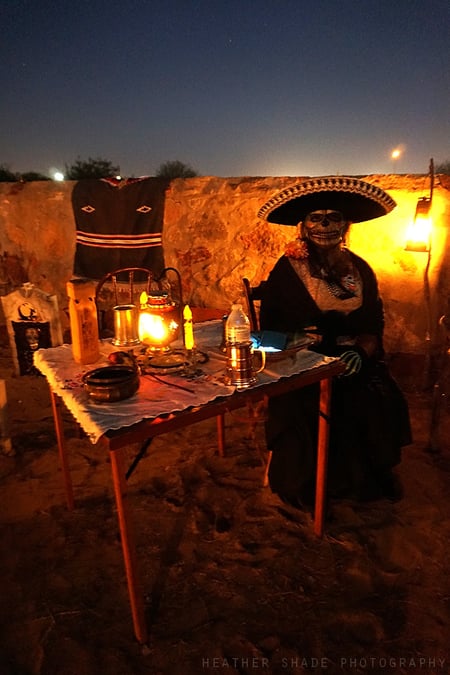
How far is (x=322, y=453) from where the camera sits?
7.34ft

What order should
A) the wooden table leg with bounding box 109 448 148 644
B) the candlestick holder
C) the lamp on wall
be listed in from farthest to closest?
1. the lamp on wall
2. the candlestick holder
3. the wooden table leg with bounding box 109 448 148 644

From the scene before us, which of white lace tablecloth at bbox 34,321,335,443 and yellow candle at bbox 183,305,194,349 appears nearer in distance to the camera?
white lace tablecloth at bbox 34,321,335,443

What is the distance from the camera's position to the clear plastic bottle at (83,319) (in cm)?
196

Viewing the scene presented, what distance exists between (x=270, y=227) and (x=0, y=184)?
12.0 ft

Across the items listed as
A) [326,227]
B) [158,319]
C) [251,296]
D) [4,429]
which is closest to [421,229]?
[326,227]

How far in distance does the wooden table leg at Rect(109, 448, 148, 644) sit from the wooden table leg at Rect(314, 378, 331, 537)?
1.02 meters

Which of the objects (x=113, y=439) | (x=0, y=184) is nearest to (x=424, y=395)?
(x=113, y=439)

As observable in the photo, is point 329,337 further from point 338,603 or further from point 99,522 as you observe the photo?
point 99,522

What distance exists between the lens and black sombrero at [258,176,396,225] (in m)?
2.48

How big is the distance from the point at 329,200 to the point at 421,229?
139 cm

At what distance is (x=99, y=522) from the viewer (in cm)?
249

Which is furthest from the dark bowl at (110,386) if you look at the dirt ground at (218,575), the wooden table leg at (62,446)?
the dirt ground at (218,575)

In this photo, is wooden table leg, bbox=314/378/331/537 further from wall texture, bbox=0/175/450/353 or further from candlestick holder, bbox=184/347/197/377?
wall texture, bbox=0/175/450/353

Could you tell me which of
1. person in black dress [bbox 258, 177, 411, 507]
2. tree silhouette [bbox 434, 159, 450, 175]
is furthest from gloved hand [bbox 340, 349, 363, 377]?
tree silhouette [bbox 434, 159, 450, 175]
